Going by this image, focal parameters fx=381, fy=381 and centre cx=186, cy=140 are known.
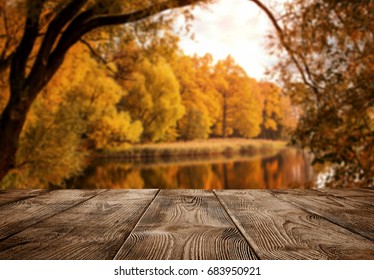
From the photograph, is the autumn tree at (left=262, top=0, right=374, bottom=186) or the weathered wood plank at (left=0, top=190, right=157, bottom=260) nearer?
the weathered wood plank at (left=0, top=190, right=157, bottom=260)

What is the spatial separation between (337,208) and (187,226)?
0.73 m

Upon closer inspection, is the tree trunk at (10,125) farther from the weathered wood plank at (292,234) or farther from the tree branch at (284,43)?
the weathered wood plank at (292,234)

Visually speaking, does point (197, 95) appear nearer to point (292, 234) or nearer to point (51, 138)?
point (51, 138)

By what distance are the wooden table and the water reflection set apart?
38.3 ft

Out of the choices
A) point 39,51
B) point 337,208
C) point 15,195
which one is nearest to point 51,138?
point 39,51

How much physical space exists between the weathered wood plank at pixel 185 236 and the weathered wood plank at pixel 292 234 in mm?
51

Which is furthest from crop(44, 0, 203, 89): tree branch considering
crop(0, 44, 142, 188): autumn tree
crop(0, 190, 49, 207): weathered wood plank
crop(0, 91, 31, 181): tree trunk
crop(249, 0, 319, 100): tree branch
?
crop(0, 190, 49, 207): weathered wood plank

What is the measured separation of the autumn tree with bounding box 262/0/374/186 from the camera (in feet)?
14.0

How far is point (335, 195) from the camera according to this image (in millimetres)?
1969

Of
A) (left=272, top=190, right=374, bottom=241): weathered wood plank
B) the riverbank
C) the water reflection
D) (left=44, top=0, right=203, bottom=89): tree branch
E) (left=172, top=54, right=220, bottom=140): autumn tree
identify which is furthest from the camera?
(left=172, top=54, right=220, bottom=140): autumn tree

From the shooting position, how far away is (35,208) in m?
1.61

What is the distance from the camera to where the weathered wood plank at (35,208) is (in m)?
1.29

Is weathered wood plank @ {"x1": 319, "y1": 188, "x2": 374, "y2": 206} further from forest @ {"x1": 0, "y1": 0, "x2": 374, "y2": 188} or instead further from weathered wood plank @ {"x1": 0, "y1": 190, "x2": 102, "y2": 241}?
forest @ {"x1": 0, "y1": 0, "x2": 374, "y2": 188}
